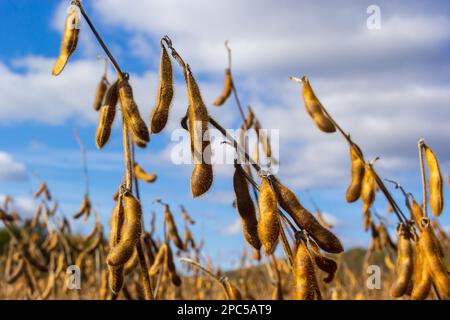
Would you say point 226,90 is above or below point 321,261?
above

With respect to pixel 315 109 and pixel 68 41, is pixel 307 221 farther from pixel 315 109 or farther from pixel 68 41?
pixel 315 109

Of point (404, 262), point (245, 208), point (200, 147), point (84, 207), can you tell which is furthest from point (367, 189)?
point (84, 207)

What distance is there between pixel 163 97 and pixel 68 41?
1.44 ft

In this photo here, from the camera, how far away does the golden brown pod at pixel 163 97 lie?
5.58 ft

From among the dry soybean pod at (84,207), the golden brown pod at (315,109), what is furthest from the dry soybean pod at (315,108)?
the dry soybean pod at (84,207)

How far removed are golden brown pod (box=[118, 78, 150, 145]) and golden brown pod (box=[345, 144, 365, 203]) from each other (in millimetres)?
1278

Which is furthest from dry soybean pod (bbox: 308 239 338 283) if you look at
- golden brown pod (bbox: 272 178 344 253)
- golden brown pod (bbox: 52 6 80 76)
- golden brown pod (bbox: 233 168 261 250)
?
golden brown pod (bbox: 52 6 80 76)

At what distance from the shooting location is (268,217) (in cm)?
161

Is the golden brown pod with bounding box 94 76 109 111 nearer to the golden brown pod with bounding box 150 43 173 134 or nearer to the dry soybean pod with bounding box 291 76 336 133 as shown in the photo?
the dry soybean pod with bounding box 291 76 336 133

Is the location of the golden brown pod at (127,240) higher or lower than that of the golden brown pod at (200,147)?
lower

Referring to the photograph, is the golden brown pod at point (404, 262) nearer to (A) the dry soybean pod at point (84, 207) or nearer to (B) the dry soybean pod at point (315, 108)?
(B) the dry soybean pod at point (315, 108)

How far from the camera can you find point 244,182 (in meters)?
1.78

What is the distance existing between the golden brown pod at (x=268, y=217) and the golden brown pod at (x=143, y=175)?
6.23ft
